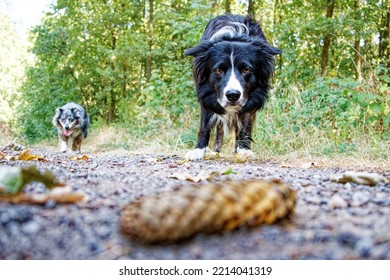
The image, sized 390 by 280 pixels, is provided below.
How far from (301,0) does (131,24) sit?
6308 mm

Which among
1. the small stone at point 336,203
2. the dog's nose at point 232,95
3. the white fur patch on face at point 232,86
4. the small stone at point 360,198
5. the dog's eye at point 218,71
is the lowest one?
the small stone at point 360,198

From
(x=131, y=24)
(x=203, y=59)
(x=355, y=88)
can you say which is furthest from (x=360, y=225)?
(x=131, y=24)

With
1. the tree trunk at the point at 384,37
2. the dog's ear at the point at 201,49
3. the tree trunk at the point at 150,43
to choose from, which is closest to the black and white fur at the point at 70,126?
the tree trunk at the point at 150,43

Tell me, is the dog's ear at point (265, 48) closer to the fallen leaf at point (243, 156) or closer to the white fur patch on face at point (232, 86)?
the white fur patch on face at point (232, 86)

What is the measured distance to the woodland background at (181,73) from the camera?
5035 millimetres

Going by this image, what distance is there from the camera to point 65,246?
1020mm

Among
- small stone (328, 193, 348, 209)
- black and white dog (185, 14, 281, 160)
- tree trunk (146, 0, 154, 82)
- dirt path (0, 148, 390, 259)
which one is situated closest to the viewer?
dirt path (0, 148, 390, 259)

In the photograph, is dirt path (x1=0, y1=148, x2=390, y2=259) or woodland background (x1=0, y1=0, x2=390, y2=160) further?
woodland background (x1=0, y1=0, x2=390, y2=160)

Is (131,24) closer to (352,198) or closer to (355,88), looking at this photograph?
(355,88)

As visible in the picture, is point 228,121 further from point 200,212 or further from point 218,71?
point 200,212

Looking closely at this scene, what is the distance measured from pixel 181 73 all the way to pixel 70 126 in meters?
2.54

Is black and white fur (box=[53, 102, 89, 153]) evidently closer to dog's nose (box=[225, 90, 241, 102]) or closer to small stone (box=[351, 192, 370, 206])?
dog's nose (box=[225, 90, 241, 102])

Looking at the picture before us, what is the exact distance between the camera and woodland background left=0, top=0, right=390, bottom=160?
504 centimetres

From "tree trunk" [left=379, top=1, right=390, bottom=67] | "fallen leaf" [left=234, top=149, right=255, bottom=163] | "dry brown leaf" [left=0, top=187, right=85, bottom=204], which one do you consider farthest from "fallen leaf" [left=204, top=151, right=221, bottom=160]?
"tree trunk" [left=379, top=1, right=390, bottom=67]
